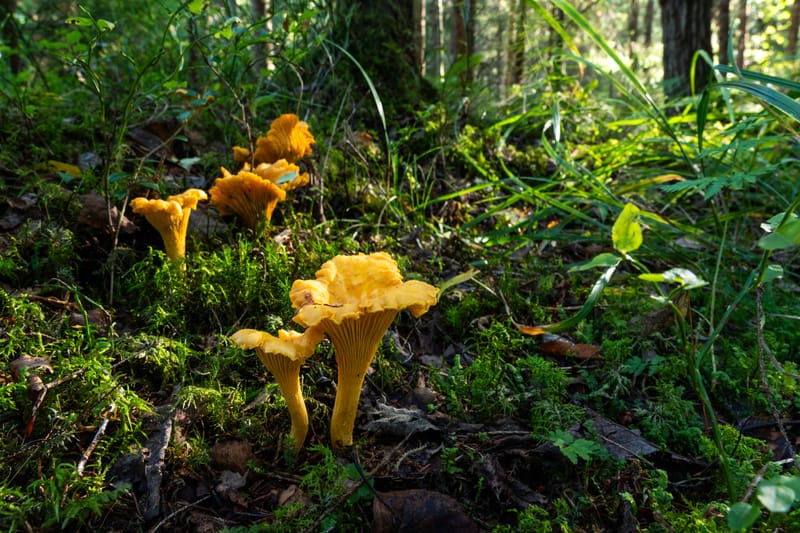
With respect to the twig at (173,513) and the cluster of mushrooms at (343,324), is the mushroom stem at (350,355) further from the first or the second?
the twig at (173,513)

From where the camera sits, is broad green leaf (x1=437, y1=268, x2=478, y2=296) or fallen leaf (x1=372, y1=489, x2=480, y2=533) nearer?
fallen leaf (x1=372, y1=489, x2=480, y2=533)

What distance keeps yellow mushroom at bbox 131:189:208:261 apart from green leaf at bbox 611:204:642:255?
214 cm

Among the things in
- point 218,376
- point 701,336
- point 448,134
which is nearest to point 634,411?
point 701,336

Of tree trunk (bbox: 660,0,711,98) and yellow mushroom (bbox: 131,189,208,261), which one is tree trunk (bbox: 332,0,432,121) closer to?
yellow mushroom (bbox: 131,189,208,261)

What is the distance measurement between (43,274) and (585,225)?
12.3 ft

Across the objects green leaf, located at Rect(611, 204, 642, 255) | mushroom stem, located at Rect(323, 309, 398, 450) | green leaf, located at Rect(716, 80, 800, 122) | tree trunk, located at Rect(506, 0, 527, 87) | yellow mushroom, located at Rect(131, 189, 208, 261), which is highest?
tree trunk, located at Rect(506, 0, 527, 87)

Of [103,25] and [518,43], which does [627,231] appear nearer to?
[103,25]

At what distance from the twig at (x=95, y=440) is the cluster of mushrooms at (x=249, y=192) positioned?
3.17 ft

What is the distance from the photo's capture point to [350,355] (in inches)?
72.6

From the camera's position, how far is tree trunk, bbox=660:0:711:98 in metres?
6.20

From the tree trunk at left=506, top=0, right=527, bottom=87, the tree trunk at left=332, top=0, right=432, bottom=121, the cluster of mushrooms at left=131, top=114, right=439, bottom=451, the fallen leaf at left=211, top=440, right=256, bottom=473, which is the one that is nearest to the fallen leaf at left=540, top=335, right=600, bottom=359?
the cluster of mushrooms at left=131, top=114, right=439, bottom=451

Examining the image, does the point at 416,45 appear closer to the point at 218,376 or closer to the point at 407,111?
the point at 407,111

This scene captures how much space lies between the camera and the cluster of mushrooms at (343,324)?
1609 millimetres

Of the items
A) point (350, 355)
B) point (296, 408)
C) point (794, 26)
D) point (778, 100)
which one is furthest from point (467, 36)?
point (794, 26)
